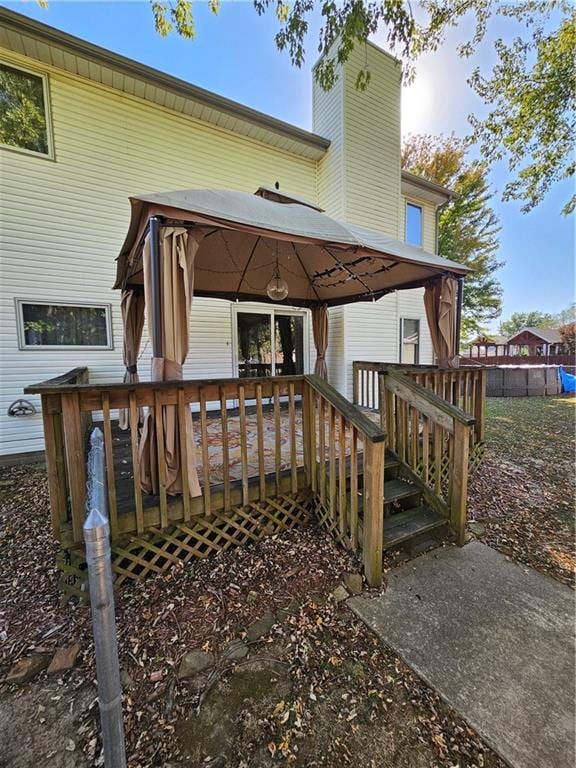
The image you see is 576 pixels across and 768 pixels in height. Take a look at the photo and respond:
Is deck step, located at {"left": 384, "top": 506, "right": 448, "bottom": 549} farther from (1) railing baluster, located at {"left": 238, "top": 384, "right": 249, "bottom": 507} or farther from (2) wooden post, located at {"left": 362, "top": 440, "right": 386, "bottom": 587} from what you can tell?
(1) railing baluster, located at {"left": 238, "top": 384, "right": 249, "bottom": 507}

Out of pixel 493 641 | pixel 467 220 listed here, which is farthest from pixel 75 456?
pixel 467 220

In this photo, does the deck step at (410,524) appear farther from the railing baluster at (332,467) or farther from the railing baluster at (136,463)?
the railing baluster at (136,463)

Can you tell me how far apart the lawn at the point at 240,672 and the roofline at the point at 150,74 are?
6.92m

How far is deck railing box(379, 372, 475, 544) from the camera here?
2934 millimetres

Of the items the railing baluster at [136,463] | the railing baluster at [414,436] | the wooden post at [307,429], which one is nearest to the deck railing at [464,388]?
the railing baluster at [414,436]

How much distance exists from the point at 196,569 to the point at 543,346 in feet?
113

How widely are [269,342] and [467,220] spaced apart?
659 inches

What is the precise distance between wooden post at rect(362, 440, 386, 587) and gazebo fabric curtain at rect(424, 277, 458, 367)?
9.65ft

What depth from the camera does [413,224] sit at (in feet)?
29.3

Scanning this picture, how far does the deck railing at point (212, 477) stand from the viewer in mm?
2252

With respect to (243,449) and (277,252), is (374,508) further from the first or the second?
(277,252)

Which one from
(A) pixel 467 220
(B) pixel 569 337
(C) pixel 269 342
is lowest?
(C) pixel 269 342

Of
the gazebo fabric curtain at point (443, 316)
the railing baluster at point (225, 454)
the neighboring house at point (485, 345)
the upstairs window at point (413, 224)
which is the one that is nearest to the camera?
the railing baluster at point (225, 454)

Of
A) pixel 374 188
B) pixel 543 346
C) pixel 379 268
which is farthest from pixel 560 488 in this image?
pixel 543 346
